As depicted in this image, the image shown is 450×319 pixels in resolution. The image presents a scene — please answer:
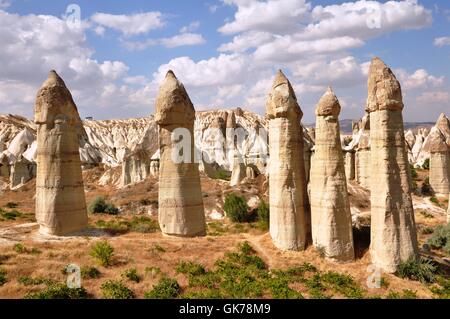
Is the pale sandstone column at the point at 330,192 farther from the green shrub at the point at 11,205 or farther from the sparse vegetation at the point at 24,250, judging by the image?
the green shrub at the point at 11,205

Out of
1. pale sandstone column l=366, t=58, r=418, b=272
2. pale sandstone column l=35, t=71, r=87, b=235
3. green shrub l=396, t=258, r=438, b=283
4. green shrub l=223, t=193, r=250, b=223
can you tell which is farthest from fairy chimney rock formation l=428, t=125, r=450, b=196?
pale sandstone column l=35, t=71, r=87, b=235

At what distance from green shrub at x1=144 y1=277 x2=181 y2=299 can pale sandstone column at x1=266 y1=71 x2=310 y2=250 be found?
15.6 ft

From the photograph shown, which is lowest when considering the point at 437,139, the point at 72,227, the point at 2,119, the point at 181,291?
the point at 181,291

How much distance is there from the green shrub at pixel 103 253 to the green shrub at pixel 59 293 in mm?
1878

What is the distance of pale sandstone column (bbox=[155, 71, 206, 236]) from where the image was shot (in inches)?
694

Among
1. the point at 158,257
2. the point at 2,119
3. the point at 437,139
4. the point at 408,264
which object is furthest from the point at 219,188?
the point at 2,119

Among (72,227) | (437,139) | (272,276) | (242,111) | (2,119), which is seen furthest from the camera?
(242,111)

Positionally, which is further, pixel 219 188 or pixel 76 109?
pixel 219 188

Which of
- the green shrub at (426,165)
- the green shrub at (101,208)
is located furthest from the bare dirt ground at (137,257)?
the green shrub at (426,165)

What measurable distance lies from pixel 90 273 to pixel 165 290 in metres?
2.84

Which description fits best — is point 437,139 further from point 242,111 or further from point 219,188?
point 242,111
